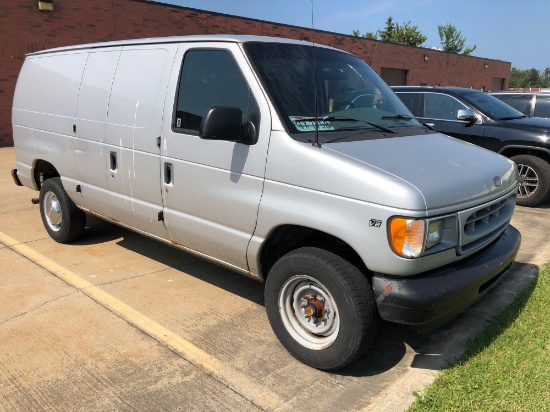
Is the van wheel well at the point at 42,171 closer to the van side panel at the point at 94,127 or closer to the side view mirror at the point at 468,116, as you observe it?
Answer: the van side panel at the point at 94,127

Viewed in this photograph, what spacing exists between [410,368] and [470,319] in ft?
2.99

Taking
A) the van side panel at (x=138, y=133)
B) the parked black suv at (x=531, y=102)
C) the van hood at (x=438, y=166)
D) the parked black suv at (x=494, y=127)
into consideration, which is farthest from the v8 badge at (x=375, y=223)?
the parked black suv at (x=531, y=102)

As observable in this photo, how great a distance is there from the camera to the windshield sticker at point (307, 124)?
3250mm

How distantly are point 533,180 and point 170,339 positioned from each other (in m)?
6.39

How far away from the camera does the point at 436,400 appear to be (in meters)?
2.81

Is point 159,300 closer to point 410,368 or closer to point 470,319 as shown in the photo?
point 410,368

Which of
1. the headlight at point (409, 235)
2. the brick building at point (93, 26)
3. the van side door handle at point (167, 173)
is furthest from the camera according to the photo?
the brick building at point (93, 26)

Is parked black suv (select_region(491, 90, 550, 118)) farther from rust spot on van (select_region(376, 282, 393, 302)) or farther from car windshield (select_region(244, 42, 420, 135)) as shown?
rust spot on van (select_region(376, 282, 393, 302))

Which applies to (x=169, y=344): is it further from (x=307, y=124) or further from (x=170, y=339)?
(x=307, y=124)

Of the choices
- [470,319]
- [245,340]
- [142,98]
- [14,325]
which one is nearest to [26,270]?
[14,325]

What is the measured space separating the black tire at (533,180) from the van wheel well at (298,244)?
557 cm

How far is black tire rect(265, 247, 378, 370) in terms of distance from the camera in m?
2.87

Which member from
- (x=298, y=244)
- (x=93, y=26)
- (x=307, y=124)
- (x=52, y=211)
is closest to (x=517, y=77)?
(x=93, y=26)

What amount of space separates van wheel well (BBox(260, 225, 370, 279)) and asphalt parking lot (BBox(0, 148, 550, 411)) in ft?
2.02
